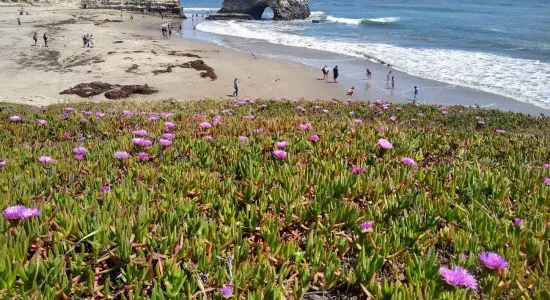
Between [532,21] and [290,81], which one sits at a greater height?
[532,21]

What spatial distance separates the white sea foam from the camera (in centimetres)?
2545

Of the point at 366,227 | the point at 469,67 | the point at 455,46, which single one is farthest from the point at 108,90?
the point at 455,46

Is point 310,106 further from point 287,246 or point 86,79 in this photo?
point 86,79

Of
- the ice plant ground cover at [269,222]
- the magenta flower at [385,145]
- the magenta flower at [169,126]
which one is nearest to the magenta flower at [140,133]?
the ice plant ground cover at [269,222]

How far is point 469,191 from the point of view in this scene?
292 cm

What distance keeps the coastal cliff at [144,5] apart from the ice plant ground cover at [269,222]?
86924 mm

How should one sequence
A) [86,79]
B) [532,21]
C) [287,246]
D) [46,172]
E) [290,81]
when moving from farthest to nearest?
[532,21], [290,81], [86,79], [46,172], [287,246]

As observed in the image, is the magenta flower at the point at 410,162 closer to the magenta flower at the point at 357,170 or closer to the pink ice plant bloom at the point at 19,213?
the magenta flower at the point at 357,170

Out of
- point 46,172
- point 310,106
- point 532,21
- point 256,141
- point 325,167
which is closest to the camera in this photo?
point 46,172

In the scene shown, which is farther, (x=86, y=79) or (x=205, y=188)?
(x=86, y=79)

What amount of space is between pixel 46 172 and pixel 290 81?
83.1 ft

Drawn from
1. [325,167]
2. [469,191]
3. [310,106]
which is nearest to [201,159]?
[325,167]

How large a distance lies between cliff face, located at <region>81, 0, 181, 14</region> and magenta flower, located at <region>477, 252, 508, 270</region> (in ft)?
291

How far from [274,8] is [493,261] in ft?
273
